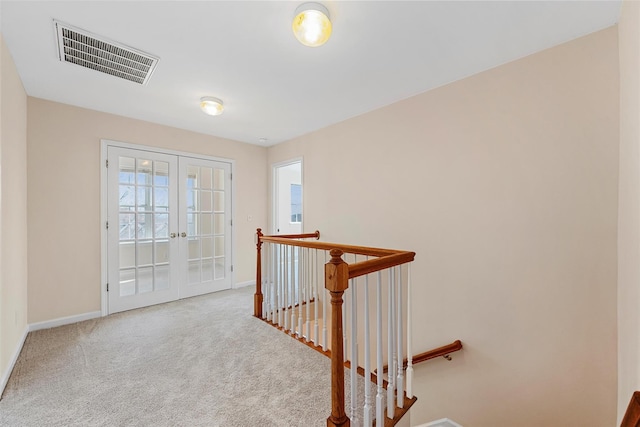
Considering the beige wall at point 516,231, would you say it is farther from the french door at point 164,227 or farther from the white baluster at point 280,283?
the french door at point 164,227

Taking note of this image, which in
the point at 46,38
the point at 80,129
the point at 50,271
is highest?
the point at 46,38

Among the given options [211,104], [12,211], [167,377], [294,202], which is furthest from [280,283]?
[294,202]

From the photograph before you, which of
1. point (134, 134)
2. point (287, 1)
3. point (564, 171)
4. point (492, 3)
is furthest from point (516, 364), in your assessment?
point (134, 134)

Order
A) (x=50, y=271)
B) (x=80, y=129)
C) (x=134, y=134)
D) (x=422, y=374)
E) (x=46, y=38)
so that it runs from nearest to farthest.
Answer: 1. (x=46, y=38)
2. (x=422, y=374)
3. (x=50, y=271)
4. (x=80, y=129)
5. (x=134, y=134)

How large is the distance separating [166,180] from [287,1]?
3.02 metres

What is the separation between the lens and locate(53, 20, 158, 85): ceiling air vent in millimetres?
1868

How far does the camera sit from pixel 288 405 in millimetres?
1754

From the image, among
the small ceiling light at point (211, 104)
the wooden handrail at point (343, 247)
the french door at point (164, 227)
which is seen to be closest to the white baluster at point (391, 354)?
the wooden handrail at point (343, 247)

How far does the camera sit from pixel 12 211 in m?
2.20

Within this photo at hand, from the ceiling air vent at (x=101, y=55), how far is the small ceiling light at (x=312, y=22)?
1.28 meters

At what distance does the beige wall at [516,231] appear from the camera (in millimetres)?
1788

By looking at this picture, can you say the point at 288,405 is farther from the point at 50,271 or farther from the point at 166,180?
the point at 166,180

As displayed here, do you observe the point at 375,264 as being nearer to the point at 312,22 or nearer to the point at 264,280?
the point at 312,22

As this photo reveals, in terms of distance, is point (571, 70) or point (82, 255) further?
point (82, 255)
